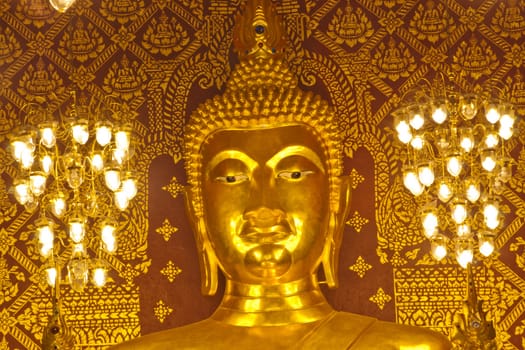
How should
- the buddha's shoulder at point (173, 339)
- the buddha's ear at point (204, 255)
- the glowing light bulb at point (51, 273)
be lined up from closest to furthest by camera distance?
the glowing light bulb at point (51, 273)
the buddha's shoulder at point (173, 339)
the buddha's ear at point (204, 255)

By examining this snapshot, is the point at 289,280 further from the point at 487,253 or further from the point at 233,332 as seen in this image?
the point at 487,253

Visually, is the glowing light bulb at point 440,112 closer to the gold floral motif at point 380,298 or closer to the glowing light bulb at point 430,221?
the glowing light bulb at point 430,221

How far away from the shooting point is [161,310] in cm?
542

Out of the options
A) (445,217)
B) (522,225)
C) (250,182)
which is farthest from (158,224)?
(522,225)

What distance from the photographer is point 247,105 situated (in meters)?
5.25

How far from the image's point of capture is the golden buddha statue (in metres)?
5.02

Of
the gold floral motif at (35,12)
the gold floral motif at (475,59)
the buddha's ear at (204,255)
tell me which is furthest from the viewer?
the gold floral motif at (35,12)

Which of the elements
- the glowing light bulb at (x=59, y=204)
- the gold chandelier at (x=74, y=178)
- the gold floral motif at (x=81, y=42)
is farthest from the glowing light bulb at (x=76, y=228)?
the gold floral motif at (x=81, y=42)

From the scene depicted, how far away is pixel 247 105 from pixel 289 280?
1.01 metres

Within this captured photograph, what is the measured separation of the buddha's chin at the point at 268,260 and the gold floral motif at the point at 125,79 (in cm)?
130

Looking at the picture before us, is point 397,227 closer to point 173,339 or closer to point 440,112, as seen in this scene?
point 440,112

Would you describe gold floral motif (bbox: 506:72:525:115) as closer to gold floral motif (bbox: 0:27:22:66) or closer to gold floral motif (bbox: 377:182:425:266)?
gold floral motif (bbox: 377:182:425:266)

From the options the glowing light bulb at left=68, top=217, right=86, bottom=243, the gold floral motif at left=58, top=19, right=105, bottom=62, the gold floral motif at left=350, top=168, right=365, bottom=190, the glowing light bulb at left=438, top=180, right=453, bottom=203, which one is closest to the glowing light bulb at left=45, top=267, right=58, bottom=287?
the glowing light bulb at left=68, top=217, right=86, bottom=243

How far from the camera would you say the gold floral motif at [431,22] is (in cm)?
561
